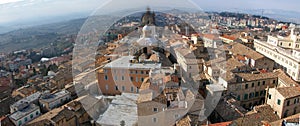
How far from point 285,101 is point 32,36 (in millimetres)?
76556

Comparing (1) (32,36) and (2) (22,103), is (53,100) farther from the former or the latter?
(1) (32,36)

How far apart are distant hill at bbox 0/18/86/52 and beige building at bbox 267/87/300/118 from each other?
56.6 meters

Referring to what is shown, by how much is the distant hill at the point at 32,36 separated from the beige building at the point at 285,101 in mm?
56563

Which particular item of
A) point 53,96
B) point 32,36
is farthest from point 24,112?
point 32,36

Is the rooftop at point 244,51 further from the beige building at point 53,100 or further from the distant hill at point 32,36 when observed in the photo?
the distant hill at point 32,36

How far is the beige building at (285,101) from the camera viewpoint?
9.82m

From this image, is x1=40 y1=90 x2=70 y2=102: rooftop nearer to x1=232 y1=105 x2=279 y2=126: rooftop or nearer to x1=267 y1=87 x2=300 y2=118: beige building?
x1=232 y1=105 x2=279 y2=126: rooftop

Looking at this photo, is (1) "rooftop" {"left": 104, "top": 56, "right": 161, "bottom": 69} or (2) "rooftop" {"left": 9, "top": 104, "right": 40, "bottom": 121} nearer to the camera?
(2) "rooftop" {"left": 9, "top": 104, "right": 40, "bottom": 121}

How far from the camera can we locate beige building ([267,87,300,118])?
32.2ft

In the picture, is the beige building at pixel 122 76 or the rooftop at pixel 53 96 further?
the beige building at pixel 122 76

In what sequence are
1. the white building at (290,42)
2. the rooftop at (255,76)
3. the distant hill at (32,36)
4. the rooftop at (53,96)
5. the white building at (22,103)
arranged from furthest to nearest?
1. the distant hill at (32,36)
2. the white building at (290,42)
3. the rooftop at (53,96)
4. the white building at (22,103)
5. the rooftop at (255,76)

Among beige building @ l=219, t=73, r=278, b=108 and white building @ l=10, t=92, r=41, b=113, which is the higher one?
beige building @ l=219, t=73, r=278, b=108

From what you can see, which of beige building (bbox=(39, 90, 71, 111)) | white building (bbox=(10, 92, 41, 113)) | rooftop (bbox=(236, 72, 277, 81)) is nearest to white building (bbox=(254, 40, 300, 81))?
rooftop (bbox=(236, 72, 277, 81))

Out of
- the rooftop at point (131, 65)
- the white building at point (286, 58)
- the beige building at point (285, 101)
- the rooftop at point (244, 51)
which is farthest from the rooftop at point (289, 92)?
the rooftop at point (131, 65)
